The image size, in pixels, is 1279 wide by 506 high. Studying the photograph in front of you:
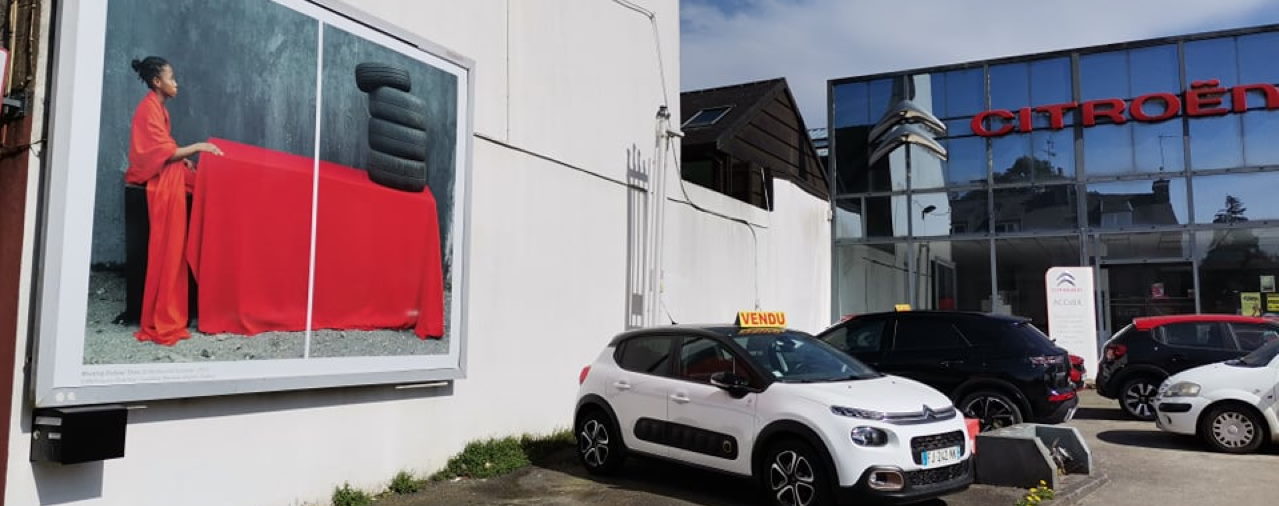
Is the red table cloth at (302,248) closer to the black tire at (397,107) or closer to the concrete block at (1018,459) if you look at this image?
the black tire at (397,107)

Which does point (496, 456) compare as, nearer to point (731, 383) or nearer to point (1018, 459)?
point (731, 383)

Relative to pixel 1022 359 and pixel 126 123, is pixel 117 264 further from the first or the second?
pixel 1022 359

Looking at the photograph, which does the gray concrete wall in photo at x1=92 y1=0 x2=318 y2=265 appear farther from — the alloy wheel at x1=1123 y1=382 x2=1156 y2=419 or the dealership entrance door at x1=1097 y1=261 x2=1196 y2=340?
the dealership entrance door at x1=1097 y1=261 x2=1196 y2=340

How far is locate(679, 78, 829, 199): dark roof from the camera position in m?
15.9

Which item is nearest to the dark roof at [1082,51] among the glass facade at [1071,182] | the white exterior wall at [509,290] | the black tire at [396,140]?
the glass facade at [1071,182]

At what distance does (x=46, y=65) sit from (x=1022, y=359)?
920 centimetres

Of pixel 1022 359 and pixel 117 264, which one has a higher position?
pixel 117 264

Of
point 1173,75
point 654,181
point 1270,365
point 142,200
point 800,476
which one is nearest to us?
point 142,200

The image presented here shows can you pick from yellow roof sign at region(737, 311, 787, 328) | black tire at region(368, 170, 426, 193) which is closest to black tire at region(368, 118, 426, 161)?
black tire at region(368, 170, 426, 193)

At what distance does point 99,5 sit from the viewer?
5539 mm

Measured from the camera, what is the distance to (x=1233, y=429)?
957 centimetres

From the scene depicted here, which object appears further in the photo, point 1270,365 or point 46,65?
point 1270,365

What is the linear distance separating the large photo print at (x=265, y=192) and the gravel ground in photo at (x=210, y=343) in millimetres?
10

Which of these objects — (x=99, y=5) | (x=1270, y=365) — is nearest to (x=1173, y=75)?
(x=1270, y=365)
